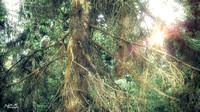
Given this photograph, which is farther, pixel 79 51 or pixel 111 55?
pixel 111 55

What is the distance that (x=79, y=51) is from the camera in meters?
2.97

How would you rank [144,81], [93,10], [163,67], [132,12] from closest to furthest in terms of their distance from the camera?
[144,81] < [163,67] < [132,12] < [93,10]

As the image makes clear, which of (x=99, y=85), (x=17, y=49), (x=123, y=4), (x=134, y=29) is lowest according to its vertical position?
(x=99, y=85)

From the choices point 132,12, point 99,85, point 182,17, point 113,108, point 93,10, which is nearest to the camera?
point 113,108

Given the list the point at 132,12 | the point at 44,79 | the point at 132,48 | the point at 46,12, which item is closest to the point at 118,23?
the point at 132,12

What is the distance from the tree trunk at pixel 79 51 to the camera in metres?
2.67

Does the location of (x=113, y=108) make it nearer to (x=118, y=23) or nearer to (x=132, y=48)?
(x=132, y=48)

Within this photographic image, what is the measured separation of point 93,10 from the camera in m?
3.41

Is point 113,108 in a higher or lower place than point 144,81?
lower

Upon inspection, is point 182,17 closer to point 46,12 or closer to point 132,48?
point 132,48

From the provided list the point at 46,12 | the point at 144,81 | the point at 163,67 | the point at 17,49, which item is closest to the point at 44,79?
the point at 17,49

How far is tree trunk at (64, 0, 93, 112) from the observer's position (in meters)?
2.67

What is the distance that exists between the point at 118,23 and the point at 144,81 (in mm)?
1234

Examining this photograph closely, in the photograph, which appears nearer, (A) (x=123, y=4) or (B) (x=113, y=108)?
(B) (x=113, y=108)
